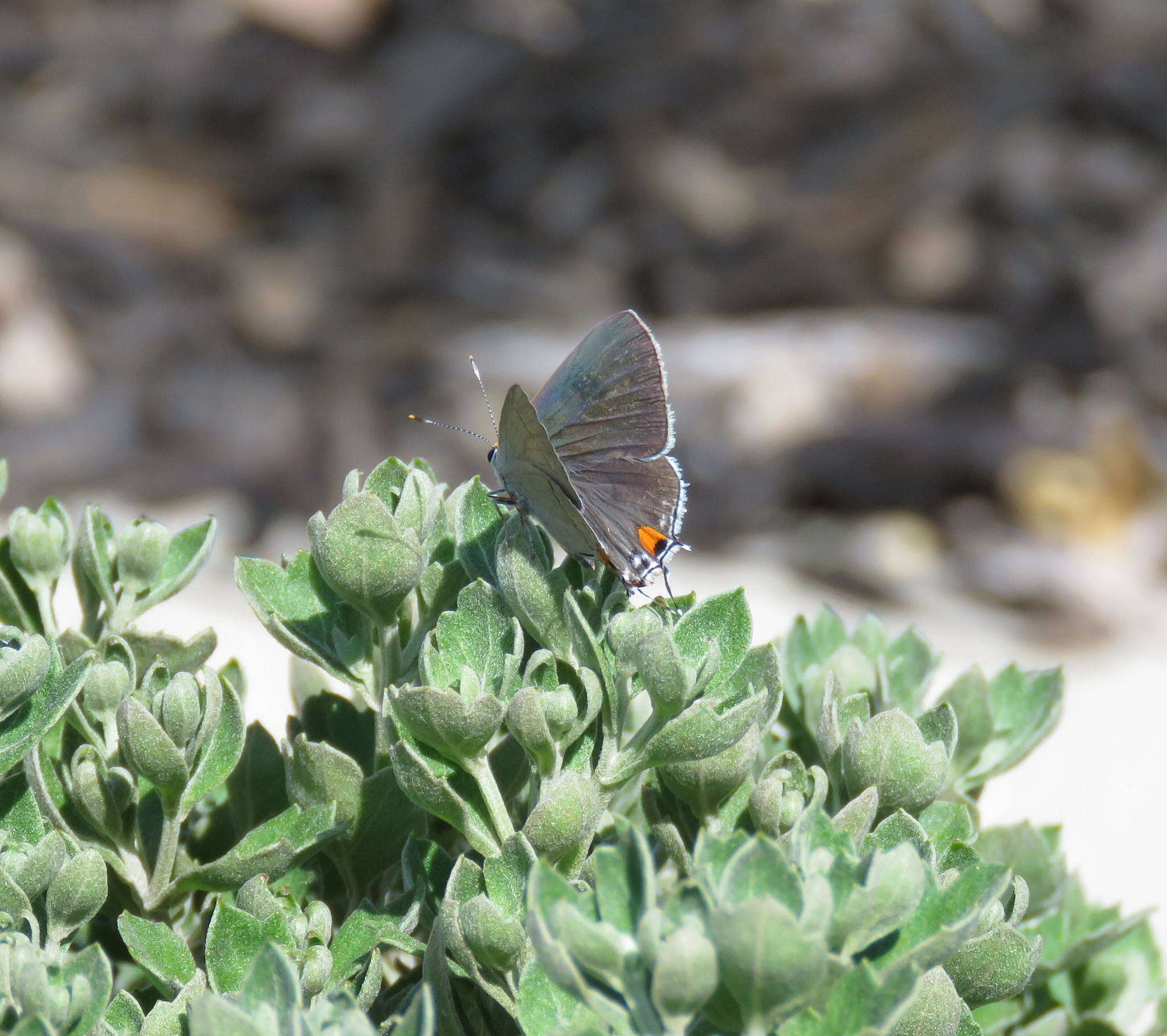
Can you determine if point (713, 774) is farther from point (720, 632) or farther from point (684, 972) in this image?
point (684, 972)

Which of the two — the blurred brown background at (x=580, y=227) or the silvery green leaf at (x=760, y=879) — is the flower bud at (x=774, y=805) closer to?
the silvery green leaf at (x=760, y=879)

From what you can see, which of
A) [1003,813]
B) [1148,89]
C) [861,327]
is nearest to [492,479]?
[1003,813]

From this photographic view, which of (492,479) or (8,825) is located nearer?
(8,825)

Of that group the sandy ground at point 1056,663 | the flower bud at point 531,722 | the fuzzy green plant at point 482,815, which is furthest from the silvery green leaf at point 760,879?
the sandy ground at point 1056,663

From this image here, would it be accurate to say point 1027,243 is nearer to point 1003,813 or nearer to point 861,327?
point 861,327

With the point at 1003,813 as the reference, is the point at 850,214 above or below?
above

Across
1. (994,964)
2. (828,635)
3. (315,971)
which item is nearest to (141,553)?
(315,971)

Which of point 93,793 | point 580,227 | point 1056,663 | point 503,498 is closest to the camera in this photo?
point 93,793
